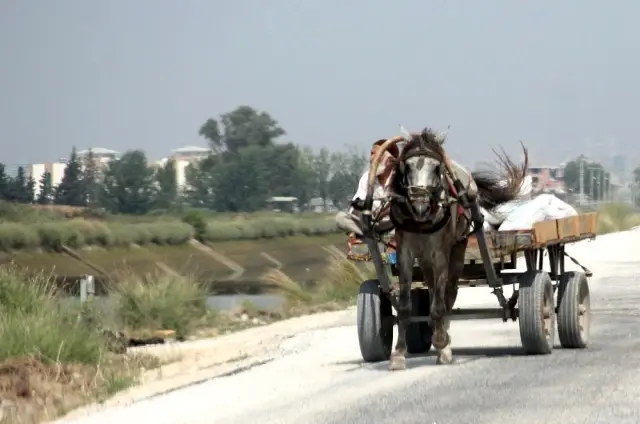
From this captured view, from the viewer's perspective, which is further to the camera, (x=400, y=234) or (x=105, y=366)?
(x=105, y=366)

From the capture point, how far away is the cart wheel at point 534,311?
15547 millimetres

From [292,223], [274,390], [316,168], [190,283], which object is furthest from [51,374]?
[316,168]

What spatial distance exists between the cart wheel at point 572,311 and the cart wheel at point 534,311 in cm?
42

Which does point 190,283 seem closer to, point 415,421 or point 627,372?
point 627,372

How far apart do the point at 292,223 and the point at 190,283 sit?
73.6 metres

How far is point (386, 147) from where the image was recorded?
15.0 meters

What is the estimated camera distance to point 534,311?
15539mm

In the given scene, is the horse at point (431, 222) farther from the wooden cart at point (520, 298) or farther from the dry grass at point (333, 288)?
the dry grass at point (333, 288)

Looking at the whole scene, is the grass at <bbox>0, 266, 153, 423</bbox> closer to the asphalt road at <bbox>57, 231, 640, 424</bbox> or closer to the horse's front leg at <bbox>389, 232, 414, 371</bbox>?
the asphalt road at <bbox>57, 231, 640, 424</bbox>

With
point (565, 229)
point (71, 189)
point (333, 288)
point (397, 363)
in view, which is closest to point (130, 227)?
point (71, 189)

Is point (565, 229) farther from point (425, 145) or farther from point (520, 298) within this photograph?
point (425, 145)

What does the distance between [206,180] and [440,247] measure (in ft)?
419

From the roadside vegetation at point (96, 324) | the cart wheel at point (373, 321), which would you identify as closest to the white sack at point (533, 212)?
the cart wheel at point (373, 321)

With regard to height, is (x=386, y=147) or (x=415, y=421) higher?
(x=386, y=147)
